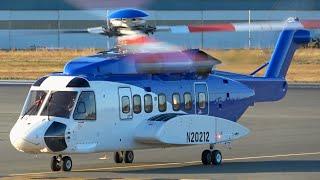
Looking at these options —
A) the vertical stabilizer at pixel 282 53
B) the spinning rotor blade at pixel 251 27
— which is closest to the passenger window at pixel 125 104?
the spinning rotor blade at pixel 251 27

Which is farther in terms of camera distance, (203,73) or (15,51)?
(15,51)

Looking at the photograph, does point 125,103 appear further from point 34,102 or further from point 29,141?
point 29,141

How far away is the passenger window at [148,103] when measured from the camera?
20391mm

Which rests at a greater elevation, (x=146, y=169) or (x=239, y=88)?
(x=239, y=88)

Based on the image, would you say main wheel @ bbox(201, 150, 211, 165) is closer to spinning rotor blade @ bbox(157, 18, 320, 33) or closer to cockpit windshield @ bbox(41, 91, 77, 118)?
cockpit windshield @ bbox(41, 91, 77, 118)

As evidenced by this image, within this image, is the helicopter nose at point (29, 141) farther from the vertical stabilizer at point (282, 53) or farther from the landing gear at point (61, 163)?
the vertical stabilizer at point (282, 53)

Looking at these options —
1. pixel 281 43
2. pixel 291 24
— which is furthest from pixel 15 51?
pixel 291 24

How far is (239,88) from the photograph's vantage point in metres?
22.6

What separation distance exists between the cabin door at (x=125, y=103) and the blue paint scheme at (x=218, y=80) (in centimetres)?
24

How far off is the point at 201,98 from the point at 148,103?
165 cm

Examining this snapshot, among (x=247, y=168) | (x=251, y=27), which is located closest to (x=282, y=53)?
(x=247, y=168)

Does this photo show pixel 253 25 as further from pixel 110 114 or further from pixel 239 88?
pixel 239 88

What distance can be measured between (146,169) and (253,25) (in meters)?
4.83

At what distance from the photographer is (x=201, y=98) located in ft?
70.8
